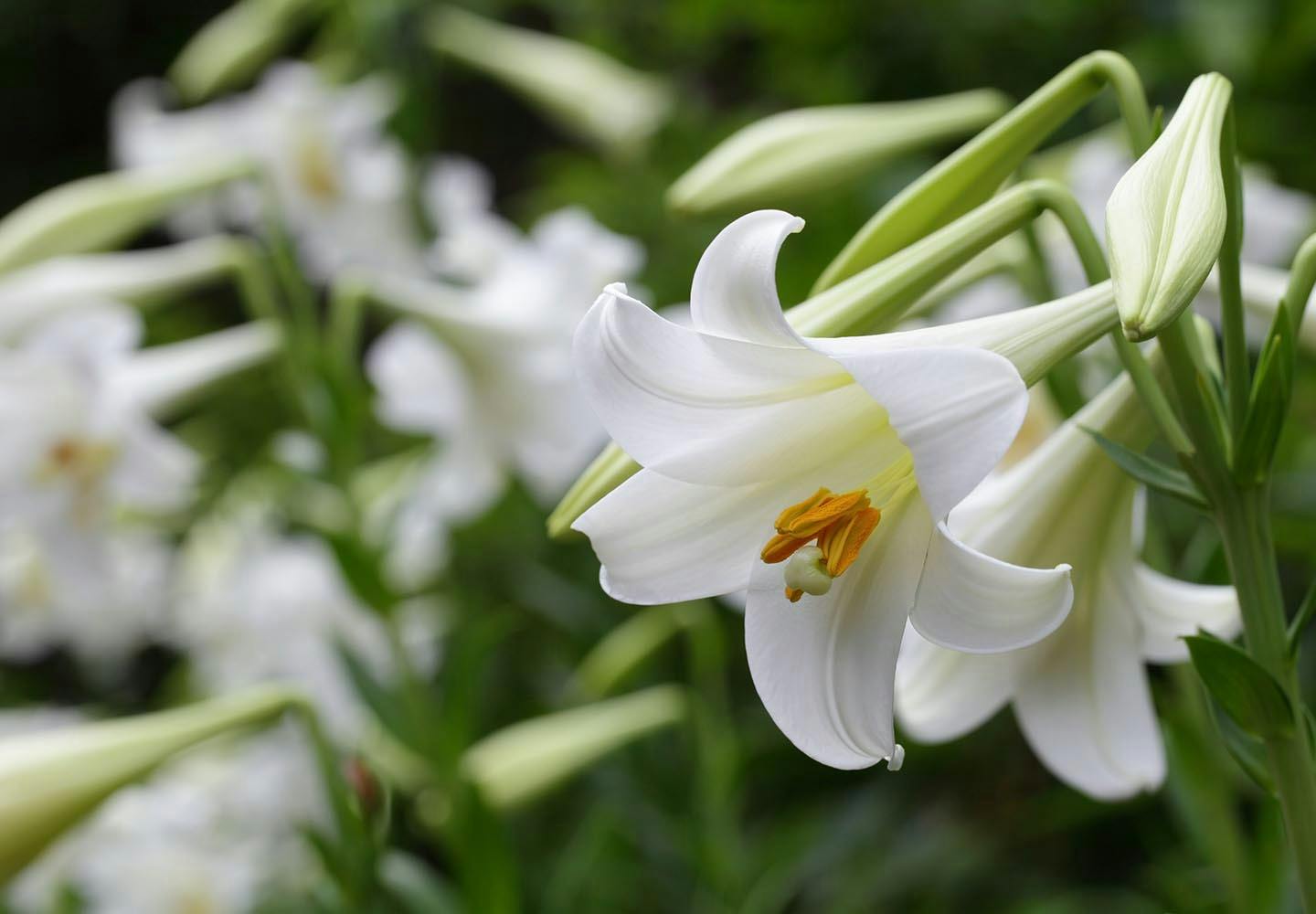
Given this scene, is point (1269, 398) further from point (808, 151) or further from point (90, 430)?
point (90, 430)

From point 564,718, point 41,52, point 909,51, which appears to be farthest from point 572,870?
point 41,52

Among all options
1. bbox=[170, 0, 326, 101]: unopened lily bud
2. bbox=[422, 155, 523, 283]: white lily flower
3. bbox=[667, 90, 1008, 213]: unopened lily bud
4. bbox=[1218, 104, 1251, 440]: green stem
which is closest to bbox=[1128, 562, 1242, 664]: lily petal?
bbox=[1218, 104, 1251, 440]: green stem

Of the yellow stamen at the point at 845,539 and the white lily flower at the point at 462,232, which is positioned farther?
the white lily flower at the point at 462,232

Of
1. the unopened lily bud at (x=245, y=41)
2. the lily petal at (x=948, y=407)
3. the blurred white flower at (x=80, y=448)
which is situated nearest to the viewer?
the lily petal at (x=948, y=407)

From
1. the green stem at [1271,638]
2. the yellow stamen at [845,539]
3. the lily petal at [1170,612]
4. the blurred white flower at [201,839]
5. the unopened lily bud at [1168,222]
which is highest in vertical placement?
the unopened lily bud at [1168,222]

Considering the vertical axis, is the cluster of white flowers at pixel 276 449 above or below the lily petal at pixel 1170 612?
below

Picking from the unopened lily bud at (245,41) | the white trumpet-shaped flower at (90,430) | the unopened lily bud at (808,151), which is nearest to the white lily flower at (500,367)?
the white trumpet-shaped flower at (90,430)

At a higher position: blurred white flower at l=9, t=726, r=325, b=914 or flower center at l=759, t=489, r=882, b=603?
flower center at l=759, t=489, r=882, b=603

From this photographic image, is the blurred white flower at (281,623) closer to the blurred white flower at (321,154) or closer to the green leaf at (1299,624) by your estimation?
the blurred white flower at (321,154)

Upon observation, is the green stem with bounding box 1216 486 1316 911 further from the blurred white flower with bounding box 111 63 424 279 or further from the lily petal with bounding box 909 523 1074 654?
the blurred white flower with bounding box 111 63 424 279
